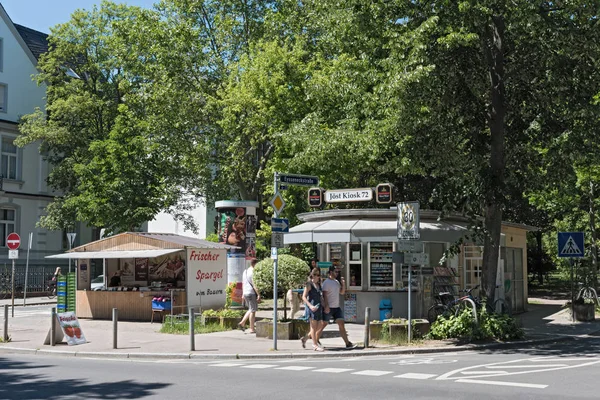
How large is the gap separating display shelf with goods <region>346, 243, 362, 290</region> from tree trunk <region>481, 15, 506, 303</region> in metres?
4.41

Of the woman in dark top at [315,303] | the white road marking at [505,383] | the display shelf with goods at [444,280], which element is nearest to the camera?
the white road marking at [505,383]

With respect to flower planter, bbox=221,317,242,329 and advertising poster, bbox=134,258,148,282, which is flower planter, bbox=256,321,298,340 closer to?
flower planter, bbox=221,317,242,329

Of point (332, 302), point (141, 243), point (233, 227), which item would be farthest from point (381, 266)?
point (141, 243)

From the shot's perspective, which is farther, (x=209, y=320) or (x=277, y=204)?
(x=209, y=320)

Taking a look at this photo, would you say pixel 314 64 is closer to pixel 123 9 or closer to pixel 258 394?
pixel 123 9

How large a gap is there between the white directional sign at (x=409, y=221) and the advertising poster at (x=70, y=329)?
8.05m

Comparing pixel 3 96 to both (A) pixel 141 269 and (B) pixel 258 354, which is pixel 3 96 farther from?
(B) pixel 258 354

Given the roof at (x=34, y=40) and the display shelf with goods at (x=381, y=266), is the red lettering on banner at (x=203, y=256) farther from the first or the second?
the roof at (x=34, y=40)

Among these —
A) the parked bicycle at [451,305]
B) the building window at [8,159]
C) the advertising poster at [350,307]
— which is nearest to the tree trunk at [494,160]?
the parked bicycle at [451,305]

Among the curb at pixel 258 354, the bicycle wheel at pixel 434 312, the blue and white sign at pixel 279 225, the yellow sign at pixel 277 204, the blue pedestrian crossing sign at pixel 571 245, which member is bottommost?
the curb at pixel 258 354

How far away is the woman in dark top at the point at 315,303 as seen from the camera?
15914mm

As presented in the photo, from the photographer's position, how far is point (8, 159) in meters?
44.5

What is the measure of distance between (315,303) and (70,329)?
609 centimetres

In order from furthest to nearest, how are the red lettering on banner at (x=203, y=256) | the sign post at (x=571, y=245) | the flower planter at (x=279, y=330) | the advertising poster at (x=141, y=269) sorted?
the advertising poster at (x=141, y=269), the red lettering on banner at (x=203, y=256), the sign post at (x=571, y=245), the flower planter at (x=279, y=330)
